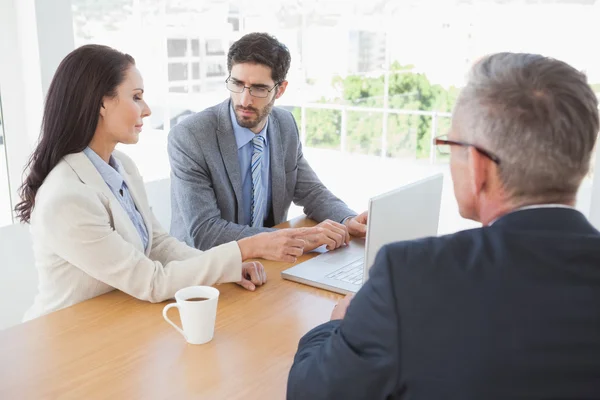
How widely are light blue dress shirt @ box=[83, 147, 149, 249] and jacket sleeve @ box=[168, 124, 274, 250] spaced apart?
0.33 metres

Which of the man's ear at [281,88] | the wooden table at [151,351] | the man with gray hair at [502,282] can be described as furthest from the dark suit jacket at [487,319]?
the man's ear at [281,88]

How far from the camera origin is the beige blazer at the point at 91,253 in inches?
57.2

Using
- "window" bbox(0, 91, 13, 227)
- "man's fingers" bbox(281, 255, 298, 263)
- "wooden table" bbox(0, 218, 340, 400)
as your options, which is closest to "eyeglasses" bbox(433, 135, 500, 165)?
"wooden table" bbox(0, 218, 340, 400)

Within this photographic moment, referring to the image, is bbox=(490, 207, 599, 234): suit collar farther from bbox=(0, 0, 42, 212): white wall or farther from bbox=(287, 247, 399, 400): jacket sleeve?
bbox=(0, 0, 42, 212): white wall

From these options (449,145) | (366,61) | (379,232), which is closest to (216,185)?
(379,232)

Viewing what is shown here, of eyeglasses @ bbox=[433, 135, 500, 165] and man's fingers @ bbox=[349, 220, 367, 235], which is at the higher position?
eyeglasses @ bbox=[433, 135, 500, 165]

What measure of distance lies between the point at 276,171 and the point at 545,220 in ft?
5.38

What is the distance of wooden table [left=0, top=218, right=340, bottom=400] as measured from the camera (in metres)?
1.08

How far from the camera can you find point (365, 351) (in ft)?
2.54

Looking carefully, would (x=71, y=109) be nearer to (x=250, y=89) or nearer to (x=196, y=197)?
(x=196, y=197)

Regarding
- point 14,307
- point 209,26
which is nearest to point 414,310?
point 14,307

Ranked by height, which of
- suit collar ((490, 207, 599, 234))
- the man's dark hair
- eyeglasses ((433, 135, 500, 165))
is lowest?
suit collar ((490, 207, 599, 234))

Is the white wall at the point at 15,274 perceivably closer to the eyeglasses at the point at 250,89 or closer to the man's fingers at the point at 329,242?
the eyeglasses at the point at 250,89

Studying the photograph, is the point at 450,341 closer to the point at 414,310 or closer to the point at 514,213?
the point at 414,310
